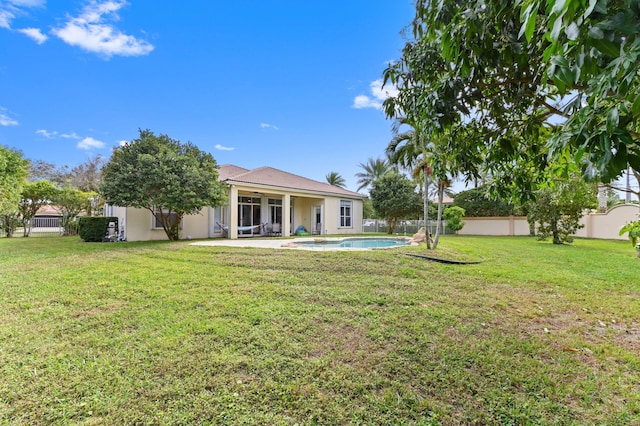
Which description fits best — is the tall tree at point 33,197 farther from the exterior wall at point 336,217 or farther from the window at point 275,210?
the exterior wall at point 336,217

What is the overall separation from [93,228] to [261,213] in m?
9.57

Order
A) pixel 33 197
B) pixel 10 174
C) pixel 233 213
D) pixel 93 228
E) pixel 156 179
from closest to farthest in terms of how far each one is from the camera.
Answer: pixel 156 179
pixel 10 174
pixel 93 228
pixel 233 213
pixel 33 197

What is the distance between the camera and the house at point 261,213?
1620 cm

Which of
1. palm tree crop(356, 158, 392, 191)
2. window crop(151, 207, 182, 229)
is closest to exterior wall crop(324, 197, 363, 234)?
window crop(151, 207, 182, 229)

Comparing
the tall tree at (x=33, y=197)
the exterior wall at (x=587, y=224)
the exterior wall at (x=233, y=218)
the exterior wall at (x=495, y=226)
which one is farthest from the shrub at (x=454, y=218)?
the tall tree at (x=33, y=197)

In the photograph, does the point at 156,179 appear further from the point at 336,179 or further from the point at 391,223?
the point at 336,179

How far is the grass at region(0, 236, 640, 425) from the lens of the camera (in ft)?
8.72

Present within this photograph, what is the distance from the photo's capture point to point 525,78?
318 centimetres

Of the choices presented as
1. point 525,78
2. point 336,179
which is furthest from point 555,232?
point 336,179

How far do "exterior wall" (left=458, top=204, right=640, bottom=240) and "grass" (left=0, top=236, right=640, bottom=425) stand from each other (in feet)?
60.4

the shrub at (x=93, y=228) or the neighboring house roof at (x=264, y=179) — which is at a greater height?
the neighboring house roof at (x=264, y=179)

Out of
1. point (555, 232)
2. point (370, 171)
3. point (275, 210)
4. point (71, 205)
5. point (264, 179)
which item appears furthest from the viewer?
point (370, 171)

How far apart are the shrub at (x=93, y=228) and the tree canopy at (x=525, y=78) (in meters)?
17.6

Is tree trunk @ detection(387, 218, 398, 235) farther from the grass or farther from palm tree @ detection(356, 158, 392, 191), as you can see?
the grass
